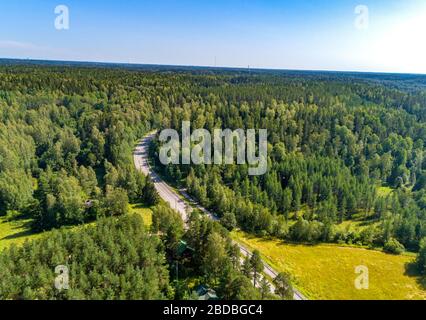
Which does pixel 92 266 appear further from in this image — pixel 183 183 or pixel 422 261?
pixel 422 261

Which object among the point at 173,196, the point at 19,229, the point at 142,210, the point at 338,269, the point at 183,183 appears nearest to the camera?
the point at 338,269

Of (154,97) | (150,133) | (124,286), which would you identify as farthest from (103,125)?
(124,286)

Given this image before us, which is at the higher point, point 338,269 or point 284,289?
point 284,289

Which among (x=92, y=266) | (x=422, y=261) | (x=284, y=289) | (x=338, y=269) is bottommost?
(x=338, y=269)

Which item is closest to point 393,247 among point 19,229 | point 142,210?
point 142,210

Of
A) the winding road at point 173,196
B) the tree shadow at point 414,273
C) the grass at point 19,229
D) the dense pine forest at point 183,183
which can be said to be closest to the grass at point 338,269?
the tree shadow at point 414,273

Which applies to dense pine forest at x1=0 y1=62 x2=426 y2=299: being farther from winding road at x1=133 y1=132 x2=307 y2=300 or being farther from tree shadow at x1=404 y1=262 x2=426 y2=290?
winding road at x1=133 y1=132 x2=307 y2=300
